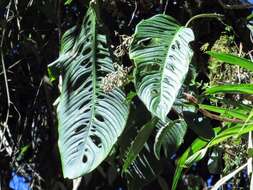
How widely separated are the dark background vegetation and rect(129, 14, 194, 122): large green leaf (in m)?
0.54

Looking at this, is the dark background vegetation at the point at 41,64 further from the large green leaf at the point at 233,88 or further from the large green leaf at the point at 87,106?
the large green leaf at the point at 233,88

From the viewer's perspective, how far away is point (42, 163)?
2.84 m

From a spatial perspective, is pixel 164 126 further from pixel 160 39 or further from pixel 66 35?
pixel 66 35

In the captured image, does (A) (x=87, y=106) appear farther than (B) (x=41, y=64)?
No

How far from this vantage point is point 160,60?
1827mm

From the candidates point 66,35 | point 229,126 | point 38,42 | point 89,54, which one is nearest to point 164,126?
point 229,126

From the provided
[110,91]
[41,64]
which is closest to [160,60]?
[110,91]

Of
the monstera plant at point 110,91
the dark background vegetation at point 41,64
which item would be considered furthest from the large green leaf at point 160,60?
the dark background vegetation at point 41,64

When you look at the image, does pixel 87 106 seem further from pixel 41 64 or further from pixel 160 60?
pixel 41 64

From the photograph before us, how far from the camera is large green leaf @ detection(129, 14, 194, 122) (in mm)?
1712

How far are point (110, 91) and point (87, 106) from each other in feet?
0.32

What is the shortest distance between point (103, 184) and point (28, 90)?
1.56ft

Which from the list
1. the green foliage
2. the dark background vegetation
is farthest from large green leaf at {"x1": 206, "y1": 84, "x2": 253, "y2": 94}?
the dark background vegetation

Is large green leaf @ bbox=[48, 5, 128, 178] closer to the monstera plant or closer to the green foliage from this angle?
the monstera plant
